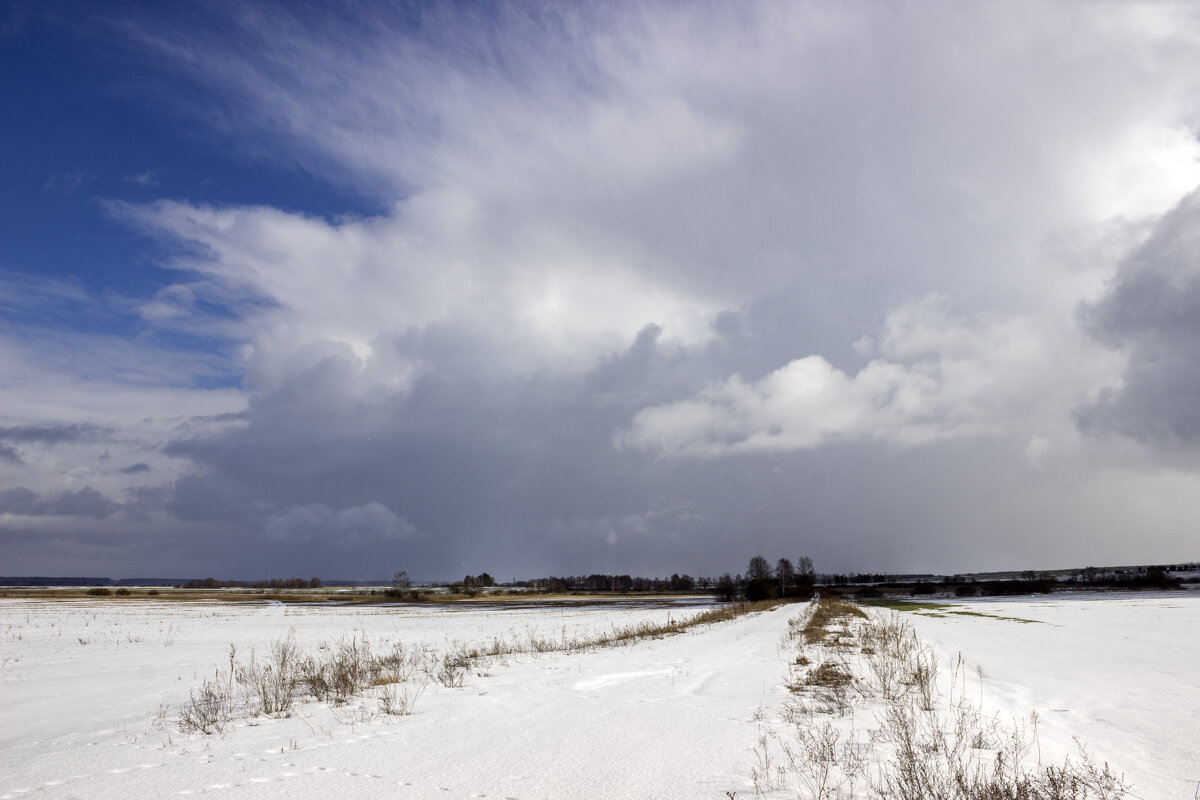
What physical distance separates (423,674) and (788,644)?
1382cm

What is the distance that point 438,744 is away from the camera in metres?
8.44

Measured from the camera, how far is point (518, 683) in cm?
1427

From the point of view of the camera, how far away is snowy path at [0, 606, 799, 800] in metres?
6.62

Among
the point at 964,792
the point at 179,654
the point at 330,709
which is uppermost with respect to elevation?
the point at 964,792

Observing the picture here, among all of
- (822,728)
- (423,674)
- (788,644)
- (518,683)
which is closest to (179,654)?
(423,674)

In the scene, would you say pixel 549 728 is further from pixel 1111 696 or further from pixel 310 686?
pixel 1111 696

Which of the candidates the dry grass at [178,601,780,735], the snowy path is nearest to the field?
the snowy path

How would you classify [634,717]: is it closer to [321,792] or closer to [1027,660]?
[321,792]

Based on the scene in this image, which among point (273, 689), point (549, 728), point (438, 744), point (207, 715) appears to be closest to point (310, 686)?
point (273, 689)

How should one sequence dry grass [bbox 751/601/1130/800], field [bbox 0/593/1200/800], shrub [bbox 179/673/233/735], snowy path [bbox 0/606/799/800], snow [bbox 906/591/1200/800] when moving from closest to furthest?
dry grass [bbox 751/601/1130/800], snowy path [bbox 0/606/799/800], field [bbox 0/593/1200/800], snow [bbox 906/591/1200/800], shrub [bbox 179/673/233/735]

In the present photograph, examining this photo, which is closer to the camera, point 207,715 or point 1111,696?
point 207,715

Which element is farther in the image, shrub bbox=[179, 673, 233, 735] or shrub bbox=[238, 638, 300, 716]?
shrub bbox=[238, 638, 300, 716]

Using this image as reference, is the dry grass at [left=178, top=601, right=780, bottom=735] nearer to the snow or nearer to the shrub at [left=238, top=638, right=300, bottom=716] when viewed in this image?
the shrub at [left=238, top=638, right=300, bottom=716]

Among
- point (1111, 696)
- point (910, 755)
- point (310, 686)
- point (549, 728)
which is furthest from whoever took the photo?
point (310, 686)
